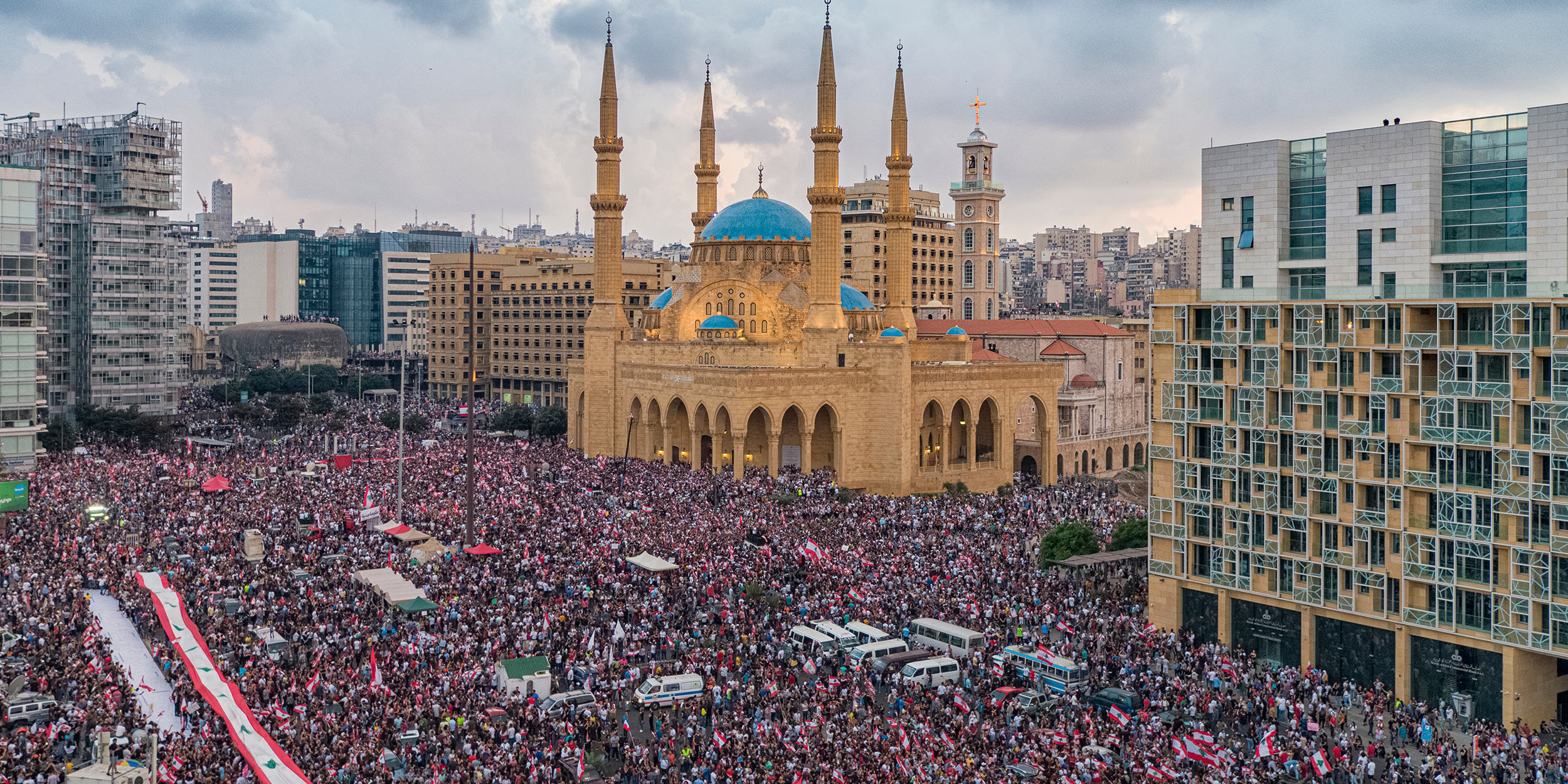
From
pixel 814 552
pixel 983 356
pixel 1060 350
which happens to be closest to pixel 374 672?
pixel 814 552

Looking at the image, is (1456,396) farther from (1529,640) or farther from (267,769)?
(267,769)

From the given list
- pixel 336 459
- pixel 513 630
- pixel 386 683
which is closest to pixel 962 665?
pixel 513 630

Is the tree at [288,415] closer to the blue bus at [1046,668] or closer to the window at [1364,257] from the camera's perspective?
the blue bus at [1046,668]

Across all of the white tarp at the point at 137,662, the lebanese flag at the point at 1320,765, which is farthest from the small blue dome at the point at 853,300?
the lebanese flag at the point at 1320,765

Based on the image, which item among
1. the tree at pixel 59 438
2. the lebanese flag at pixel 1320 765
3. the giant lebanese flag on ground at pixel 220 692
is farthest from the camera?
the tree at pixel 59 438

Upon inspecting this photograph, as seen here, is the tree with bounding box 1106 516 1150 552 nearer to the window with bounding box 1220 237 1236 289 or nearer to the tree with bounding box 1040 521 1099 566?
the tree with bounding box 1040 521 1099 566

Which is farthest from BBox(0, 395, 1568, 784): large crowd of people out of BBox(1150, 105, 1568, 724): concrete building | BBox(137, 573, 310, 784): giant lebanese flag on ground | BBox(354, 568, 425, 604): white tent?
BBox(1150, 105, 1568, 724): concrete building
